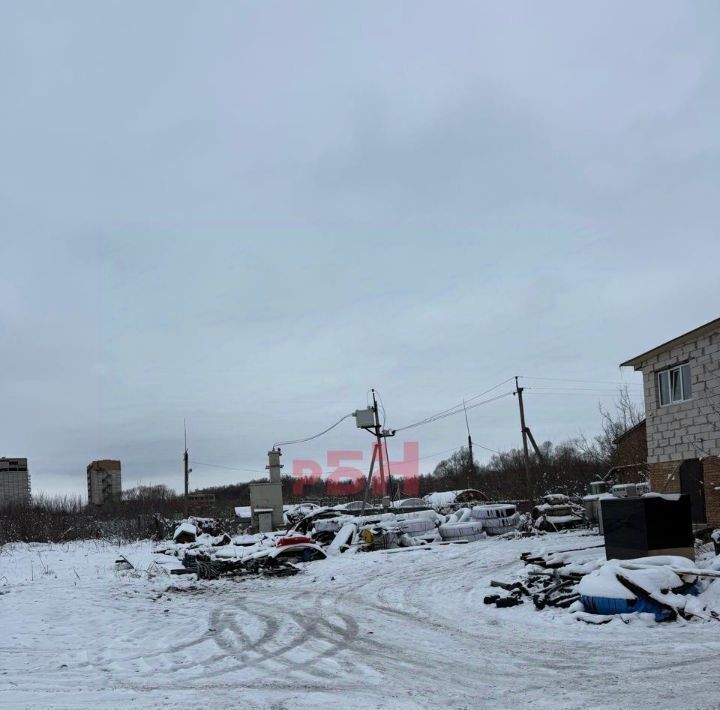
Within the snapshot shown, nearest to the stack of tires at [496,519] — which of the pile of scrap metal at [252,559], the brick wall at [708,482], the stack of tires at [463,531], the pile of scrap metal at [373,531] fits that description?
the stack of tires at [463,531]

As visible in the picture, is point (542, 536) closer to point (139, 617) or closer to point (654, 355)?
point (654, 355)

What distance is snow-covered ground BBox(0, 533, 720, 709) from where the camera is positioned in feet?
23.9

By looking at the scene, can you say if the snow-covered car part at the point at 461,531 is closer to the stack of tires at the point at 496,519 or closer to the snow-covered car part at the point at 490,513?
the stack of tires at the point at 496,519

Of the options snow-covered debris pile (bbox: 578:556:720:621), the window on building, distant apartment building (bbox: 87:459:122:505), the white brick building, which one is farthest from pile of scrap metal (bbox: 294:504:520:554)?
distant apartment building (bbox: 87:459:122:505)

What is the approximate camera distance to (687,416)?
20.7m

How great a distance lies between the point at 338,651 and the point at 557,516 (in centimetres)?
1940

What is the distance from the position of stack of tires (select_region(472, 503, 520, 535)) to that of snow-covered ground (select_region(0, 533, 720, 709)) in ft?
33.7

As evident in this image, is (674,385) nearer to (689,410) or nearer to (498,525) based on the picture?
(689,410)

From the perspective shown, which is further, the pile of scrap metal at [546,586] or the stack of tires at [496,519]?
the stack of tires at [496,519]

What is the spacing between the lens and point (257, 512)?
107ft

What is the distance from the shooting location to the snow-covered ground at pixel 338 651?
729 centimetres

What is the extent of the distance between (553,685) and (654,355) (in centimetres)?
1689

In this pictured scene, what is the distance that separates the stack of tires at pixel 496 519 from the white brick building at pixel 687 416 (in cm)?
684

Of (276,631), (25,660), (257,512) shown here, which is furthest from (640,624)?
(257,512)
